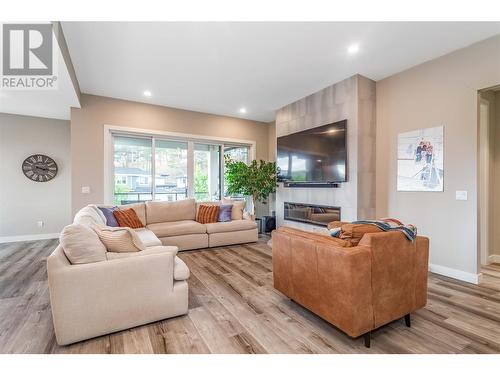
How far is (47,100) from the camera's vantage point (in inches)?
164

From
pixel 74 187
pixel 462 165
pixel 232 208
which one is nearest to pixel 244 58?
pixel 232 208

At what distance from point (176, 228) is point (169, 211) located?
22.9 inches

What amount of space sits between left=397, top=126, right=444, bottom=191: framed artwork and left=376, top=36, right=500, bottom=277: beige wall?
0.25 feet

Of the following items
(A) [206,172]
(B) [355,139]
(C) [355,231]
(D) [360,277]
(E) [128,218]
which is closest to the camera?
(D) [360,277]

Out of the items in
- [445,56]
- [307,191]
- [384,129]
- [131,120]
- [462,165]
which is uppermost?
[445,56]

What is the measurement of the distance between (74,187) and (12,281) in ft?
6.43

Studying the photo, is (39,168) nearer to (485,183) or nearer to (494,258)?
(485,183)

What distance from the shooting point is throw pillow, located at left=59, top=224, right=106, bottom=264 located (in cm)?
177

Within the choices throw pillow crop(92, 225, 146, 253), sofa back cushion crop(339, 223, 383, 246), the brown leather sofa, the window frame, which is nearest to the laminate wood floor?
the brown leather sofa

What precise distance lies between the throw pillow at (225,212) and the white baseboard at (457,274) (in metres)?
3.35

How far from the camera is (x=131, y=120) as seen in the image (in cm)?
486

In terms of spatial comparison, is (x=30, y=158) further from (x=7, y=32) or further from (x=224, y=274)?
(x=224, y=274)

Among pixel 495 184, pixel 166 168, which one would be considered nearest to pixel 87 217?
pixel 166 168

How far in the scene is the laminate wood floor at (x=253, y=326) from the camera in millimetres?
1688
